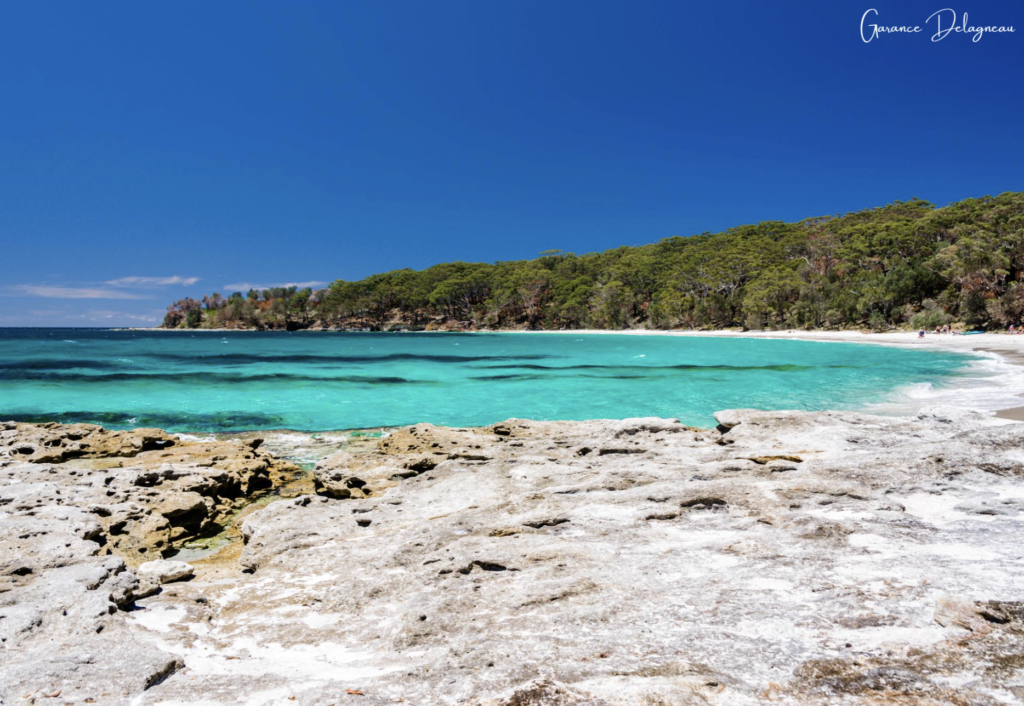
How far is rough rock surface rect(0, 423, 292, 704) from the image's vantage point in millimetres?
2742

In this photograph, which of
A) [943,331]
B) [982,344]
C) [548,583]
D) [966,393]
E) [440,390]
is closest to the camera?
[548,583]

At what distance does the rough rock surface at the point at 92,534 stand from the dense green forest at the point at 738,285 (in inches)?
2093

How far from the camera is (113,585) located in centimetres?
379

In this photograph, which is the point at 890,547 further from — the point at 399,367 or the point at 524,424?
the point at 399,367

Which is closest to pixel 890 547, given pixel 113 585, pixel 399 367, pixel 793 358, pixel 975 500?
pixel 975 500

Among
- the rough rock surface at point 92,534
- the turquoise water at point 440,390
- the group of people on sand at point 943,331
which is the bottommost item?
the turquoise water at point 440,390

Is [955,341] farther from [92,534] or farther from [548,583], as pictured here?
[92,534]

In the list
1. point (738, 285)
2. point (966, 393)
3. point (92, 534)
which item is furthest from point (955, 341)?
point (92, 534)

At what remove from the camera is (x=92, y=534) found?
16.8ft

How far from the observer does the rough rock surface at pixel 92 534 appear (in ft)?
9.00

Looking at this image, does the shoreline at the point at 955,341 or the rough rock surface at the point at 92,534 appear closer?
the rough rock surface at the point at 92,534

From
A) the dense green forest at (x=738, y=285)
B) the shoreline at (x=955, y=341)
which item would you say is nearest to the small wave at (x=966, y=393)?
the shoreline at (x=955, y=341)

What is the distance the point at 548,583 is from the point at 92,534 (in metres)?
4.71

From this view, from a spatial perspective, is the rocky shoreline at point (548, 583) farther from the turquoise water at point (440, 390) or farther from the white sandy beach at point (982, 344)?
the white sandy beach at point (982, 344)
